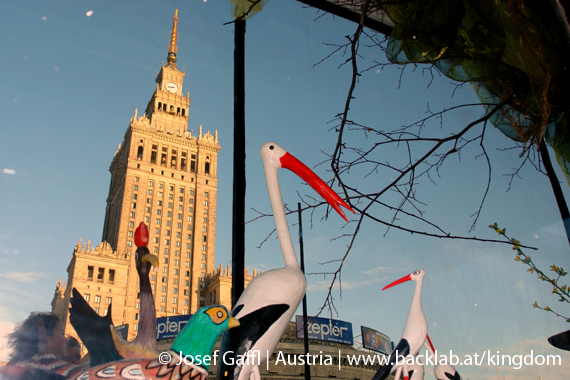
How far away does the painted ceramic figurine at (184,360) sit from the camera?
659 mm

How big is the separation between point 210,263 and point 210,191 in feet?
11.1

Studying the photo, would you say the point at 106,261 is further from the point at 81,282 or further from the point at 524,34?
the point at 524,34

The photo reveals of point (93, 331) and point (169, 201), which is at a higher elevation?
point (169, 201)

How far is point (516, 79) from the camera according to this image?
37.3 inches

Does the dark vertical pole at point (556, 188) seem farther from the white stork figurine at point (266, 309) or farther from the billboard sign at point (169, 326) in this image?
the billboard sign at point (169, 326)

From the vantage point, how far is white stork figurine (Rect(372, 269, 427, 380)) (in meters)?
1.18

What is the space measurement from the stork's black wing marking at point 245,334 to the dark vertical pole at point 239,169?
7.0 inches

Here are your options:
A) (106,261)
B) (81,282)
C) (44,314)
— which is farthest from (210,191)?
(44,314)

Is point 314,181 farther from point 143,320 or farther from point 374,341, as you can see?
point 374,341

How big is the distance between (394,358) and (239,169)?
28.9 inches

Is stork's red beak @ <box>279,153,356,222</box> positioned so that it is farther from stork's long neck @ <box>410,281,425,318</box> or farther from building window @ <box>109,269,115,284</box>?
building window @ <box>109,269,115,284</box>

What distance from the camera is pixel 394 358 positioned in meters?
1.20

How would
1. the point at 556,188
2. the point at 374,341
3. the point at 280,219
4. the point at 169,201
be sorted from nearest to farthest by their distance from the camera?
the point at 280,219, the point at 556,188, the point at 374,341, the point at 169,201

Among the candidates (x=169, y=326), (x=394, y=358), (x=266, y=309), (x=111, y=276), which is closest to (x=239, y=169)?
(x=266, y=309)
